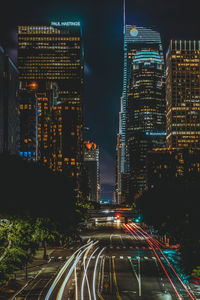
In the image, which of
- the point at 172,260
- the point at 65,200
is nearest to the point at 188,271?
the point at 172,260

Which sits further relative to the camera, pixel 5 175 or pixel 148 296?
pixel 5 175

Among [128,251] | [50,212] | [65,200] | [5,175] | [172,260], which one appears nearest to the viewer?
[5,175]

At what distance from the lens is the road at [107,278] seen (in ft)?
159

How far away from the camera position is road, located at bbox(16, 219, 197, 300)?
48.4m

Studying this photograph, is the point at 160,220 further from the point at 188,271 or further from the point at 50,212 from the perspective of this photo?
the point at 188,271

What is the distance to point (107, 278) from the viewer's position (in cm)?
5878

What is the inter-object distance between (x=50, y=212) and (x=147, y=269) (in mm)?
15954

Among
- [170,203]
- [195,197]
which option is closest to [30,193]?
[195,197]

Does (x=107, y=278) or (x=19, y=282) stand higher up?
(x=19, y=282)

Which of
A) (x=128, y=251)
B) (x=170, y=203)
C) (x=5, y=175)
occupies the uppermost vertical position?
(x=5, y=175)

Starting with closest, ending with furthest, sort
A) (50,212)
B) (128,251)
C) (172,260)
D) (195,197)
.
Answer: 1. (50,212)
2. (195,197)
3. (172,260)
4. (128,251)

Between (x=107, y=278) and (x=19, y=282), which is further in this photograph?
(x=107, y=278)

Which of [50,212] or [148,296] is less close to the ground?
[50,212]

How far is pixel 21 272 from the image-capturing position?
206 ft
